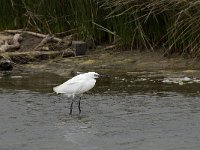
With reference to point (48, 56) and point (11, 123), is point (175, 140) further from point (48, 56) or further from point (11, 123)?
point (48, 56)

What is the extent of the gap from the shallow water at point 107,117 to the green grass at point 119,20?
1.24m

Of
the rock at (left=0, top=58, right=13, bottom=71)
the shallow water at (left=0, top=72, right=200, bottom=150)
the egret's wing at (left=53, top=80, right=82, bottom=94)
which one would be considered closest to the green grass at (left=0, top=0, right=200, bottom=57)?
the shallow water at (left=0, top=72, right=200, bottom=150)

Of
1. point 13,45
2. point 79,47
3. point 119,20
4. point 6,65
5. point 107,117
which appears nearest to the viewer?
point 107,117

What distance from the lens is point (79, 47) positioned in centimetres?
1495

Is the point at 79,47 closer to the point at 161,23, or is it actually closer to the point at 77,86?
the point at 161,23

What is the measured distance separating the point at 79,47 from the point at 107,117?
607 centimetres

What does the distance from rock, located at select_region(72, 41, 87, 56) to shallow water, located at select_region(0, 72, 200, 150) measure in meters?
2.44

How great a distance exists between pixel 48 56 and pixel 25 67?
2.73 feet

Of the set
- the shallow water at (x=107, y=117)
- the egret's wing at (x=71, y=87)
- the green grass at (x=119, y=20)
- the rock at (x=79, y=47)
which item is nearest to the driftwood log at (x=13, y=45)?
the green grass at (x=119, y=20)

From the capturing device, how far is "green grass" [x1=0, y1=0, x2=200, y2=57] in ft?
41.7

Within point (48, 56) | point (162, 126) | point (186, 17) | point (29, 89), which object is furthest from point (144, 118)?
point (48, 56)

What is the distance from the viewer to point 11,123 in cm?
871

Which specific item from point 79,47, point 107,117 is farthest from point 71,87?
point 79,47

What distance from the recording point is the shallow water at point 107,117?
7.57 meters
